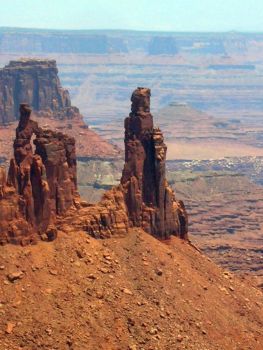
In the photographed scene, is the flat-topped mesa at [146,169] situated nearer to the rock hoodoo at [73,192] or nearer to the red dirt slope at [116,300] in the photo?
the rock hoodoo at [73,192]

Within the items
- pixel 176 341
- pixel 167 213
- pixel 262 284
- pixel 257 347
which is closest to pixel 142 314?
pixel 176 341

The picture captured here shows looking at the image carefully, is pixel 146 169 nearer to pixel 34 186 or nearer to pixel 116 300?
pixel 34 186

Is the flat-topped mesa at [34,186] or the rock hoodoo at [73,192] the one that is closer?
the flat-topped mesa at [34,186]

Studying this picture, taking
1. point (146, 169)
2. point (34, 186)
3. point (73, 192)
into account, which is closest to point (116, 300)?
point (34, 186)

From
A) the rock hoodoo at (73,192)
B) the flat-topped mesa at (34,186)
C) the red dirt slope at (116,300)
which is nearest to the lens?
the red dirt slope at (116,300)

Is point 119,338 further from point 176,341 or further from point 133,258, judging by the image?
point 133,258

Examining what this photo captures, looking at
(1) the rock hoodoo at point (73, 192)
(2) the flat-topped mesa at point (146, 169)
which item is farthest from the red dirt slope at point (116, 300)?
(2) the flat-topped mesa at point (146, 169)

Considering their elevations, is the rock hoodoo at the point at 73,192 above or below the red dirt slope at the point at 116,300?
above
